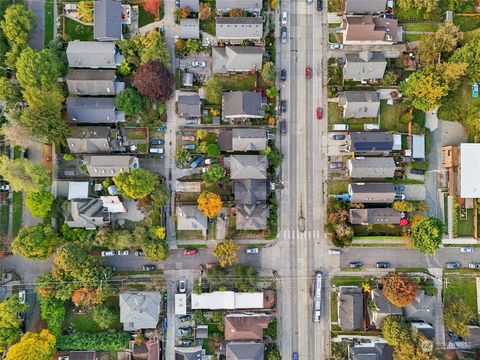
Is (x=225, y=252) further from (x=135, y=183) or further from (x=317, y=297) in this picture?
(x=135, y=183)

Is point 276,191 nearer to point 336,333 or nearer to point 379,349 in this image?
point 336,333

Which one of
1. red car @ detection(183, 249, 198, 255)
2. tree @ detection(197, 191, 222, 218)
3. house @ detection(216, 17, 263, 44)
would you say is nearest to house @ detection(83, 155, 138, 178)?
tree @ detection(197, 191, 222, 218)

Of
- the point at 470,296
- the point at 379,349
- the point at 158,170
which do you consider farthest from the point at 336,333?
the point at 158,170

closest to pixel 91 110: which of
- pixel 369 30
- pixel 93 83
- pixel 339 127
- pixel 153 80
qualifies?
pixel 93 83

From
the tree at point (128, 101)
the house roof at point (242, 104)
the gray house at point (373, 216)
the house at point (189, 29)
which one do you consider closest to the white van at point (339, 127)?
the house roof at point (242, 104)

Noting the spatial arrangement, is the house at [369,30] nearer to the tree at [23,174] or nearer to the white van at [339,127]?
the white van at [339,127]

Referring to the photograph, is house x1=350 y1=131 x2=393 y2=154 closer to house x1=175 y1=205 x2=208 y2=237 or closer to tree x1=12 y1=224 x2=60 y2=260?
house x1=175 y1=205 x2=208 y2=237
